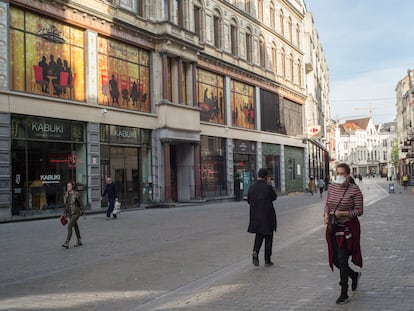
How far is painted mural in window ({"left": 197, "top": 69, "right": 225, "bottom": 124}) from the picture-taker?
106 ft

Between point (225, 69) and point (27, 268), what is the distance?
27336 millimetres

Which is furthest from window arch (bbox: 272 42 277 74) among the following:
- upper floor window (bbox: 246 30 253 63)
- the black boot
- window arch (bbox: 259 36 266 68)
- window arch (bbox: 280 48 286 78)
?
the black boot

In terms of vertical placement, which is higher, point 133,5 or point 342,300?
point 133,5

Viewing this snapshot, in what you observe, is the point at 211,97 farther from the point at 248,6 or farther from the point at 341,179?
the point at 341,179

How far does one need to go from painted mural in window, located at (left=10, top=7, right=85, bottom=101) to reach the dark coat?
1393cm

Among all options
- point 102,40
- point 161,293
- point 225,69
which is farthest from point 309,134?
point 161,293

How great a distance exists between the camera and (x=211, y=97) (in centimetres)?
3353

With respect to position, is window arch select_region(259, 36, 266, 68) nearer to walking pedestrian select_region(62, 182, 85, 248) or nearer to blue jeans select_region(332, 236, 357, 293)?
walking pedestrian select_region(62, 182, 85, 248)

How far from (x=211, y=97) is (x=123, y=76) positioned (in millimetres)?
8904

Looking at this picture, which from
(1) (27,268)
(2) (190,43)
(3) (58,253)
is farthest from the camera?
(2) (190,43)

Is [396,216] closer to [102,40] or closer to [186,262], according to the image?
[186,262]

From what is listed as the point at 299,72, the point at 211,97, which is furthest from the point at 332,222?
the point at 299,72

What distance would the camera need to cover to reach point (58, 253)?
11.3m

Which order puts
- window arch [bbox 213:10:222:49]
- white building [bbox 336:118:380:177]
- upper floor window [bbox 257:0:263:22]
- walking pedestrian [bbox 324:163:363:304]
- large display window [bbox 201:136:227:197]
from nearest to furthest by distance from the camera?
walking pedestrian [bbox 324:163:363:304] → large display window [bbox 201:136:227:197] → window arch [bbox 213:10:222:49] → upper floor window [bbox 257:0:263:22] → white building [bbox 336:118:380:177]
